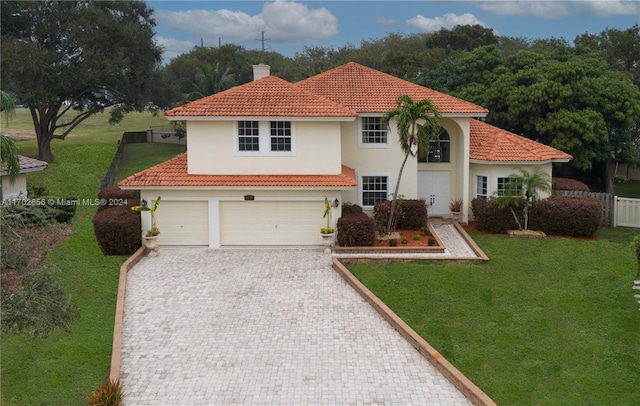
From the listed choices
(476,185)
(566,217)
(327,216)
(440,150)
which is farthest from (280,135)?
(566,217)

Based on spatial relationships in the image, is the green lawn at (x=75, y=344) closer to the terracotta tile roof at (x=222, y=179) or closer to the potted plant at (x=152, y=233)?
the potted plant at (x=152, y=233)

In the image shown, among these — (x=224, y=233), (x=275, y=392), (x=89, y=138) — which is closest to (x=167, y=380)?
(x=275, y=392)

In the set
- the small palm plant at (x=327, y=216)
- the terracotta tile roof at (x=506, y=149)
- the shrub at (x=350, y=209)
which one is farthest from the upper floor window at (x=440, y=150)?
the small palm plant at (x=327, y=216)

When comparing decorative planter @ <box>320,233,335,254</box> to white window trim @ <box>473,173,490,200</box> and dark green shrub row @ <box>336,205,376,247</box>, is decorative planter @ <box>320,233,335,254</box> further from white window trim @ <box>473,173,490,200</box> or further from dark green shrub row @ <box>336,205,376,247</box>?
white window trim @ <box>473,173,490,200</box>

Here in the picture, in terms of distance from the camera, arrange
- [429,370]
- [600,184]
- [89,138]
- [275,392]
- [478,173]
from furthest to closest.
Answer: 1. [89,138]
2. [600,184]
3. [478,173]
4. [429,370]
5. [275,392]

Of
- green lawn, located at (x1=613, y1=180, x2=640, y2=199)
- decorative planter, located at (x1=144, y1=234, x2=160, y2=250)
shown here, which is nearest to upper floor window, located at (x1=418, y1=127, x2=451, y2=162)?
decorative planter, located at (x1=144, y1=234, x2=160, y2=250)

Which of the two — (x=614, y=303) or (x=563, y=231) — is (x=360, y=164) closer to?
(x=563, y=231)
